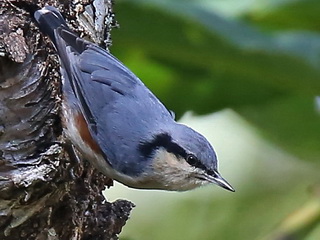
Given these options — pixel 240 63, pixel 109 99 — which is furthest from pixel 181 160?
pixel 240 63

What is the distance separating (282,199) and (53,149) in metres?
1.69

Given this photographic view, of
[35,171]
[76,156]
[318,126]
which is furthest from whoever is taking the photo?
[318,126]

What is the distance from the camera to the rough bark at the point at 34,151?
323 cm

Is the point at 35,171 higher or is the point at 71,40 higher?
the point at 71,40

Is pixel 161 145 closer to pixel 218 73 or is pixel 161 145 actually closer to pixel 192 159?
pixel 192 159

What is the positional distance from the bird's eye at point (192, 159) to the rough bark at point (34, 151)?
0.29m

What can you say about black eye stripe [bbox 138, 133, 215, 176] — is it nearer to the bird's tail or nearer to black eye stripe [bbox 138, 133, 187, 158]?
black eye stripe [bbox 138, 133, 187, 158]

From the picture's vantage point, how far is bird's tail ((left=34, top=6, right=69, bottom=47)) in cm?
332

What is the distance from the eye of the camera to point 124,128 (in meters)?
3.62

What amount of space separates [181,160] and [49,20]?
2.34 feet

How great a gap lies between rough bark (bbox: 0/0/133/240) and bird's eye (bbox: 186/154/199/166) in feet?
0.95

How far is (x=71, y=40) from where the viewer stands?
11.5 feet

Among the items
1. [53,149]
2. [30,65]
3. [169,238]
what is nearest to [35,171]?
[53,149]

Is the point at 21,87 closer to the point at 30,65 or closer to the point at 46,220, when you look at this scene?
the point at 30,65
